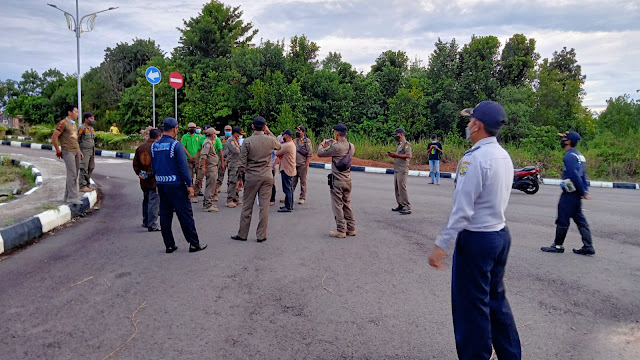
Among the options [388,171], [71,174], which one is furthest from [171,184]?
[388,171]

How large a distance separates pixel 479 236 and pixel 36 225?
7.14 m

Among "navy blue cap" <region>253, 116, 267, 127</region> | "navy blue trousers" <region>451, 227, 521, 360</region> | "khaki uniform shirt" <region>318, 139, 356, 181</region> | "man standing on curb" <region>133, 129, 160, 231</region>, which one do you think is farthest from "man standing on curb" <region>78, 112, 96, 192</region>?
"navy blue trousers" <region>451, 227, 521, 360</region>

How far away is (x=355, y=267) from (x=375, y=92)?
24879 mm

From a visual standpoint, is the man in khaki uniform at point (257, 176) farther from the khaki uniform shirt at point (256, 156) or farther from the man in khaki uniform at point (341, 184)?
the man in khaki uniform at point (341, 184)

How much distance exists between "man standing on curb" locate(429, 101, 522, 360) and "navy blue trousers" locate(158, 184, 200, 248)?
14.0ft

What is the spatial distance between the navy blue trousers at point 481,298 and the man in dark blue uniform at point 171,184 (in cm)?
433

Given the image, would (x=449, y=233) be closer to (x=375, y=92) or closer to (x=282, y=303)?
(x=282, y=303)

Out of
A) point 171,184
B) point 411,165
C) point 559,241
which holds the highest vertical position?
point 171,184

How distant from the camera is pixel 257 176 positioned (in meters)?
7.18

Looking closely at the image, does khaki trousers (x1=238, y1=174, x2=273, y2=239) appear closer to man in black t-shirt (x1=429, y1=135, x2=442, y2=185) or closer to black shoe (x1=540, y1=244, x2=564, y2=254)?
black shoe (x1=540, y1=244, x2=564, y2=254)

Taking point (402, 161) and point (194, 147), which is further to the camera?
point (194, 147)

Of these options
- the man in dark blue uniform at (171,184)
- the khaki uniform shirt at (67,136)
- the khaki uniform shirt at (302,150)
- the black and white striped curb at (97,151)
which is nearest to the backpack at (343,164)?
the man in dark blue uniform at (171,184)

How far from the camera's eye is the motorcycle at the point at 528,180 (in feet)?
46.1

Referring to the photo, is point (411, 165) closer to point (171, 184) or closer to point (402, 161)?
point (402, 161)
